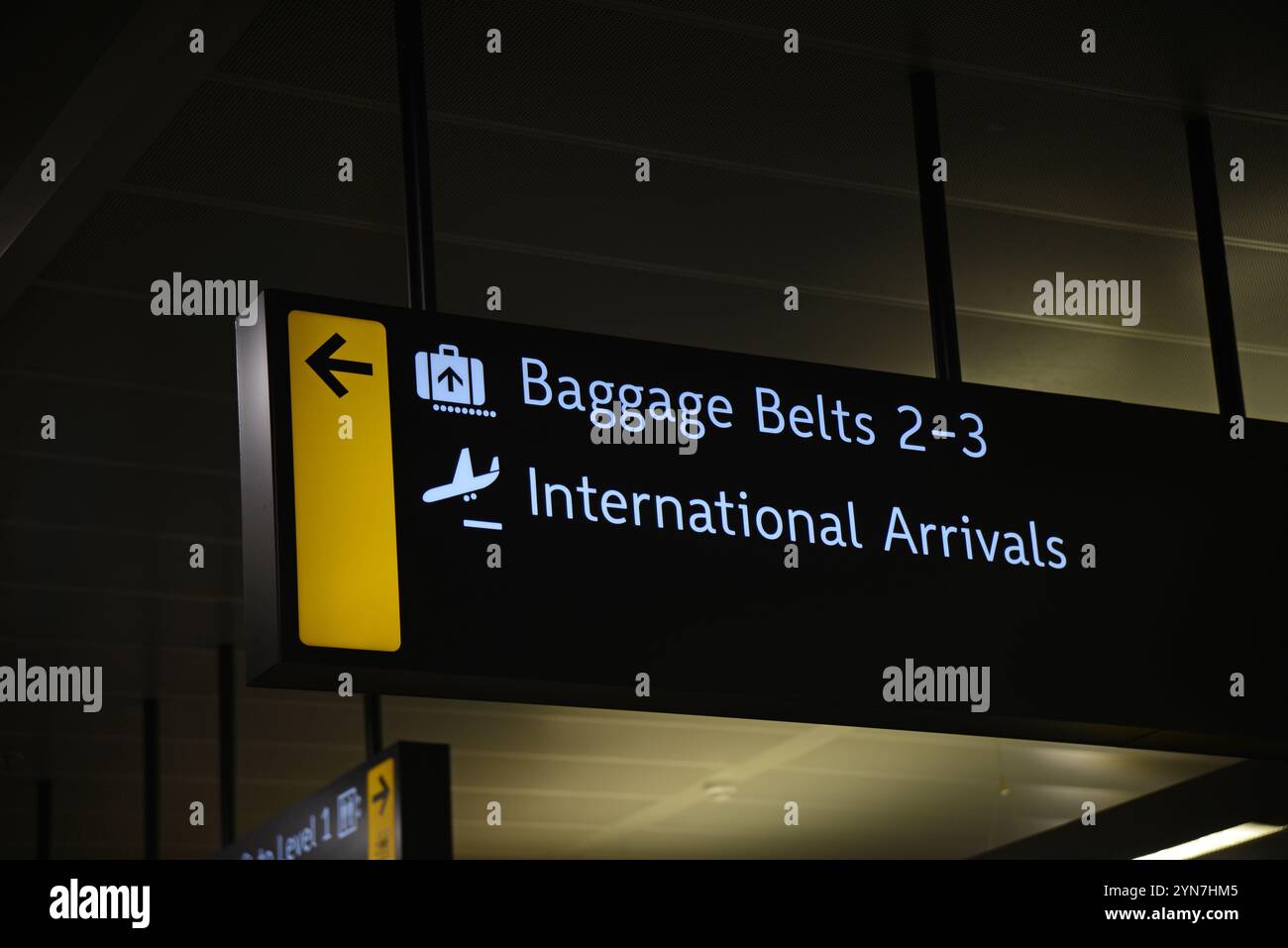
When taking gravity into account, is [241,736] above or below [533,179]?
below

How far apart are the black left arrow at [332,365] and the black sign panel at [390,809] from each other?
293 centimetres

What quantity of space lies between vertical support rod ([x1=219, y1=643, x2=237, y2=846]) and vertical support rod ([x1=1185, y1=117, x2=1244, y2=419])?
4.58 metres

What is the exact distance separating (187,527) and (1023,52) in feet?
12.0

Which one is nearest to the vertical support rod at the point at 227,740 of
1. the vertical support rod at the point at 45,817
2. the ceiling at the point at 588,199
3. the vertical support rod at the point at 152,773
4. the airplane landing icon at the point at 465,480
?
the vertical support rod at the point at 152,773

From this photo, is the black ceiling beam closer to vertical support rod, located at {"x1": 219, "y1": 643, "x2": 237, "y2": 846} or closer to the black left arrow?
the black left arrow

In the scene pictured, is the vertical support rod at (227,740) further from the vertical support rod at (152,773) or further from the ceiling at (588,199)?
the ceiling at (588,199)

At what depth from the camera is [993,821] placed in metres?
12.1

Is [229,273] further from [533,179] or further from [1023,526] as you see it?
[1023,526]

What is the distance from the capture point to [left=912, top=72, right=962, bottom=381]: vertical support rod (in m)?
4.75

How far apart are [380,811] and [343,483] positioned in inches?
125

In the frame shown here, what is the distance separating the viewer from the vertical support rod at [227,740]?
27.3 ft

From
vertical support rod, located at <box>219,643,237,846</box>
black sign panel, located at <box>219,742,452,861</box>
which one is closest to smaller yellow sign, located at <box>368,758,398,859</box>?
black sign panel, located at <box>219,742,452,861</box>

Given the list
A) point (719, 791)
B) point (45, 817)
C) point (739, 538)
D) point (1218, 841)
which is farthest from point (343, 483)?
point (719, 791)
